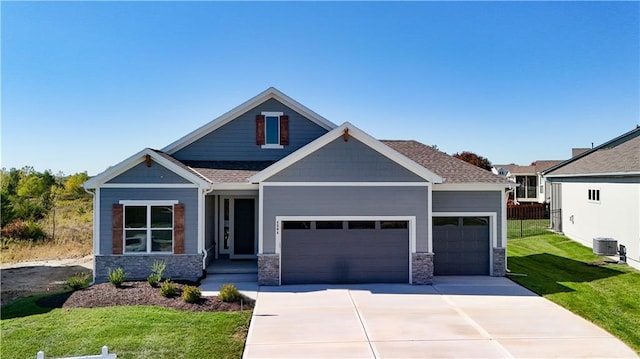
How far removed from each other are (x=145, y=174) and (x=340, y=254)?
6635 mm

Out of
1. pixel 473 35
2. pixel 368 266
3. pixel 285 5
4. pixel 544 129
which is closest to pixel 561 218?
pixel 544 129

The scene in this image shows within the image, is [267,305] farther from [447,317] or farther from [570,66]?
[570,66]

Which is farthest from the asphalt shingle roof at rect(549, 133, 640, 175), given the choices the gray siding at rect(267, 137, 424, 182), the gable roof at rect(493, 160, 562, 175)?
the gable roof at rect(493, 160, 562, 175)

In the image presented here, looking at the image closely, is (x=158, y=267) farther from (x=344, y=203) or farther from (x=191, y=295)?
(x=344, y=203)

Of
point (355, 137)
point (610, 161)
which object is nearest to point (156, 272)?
point (355, 137)

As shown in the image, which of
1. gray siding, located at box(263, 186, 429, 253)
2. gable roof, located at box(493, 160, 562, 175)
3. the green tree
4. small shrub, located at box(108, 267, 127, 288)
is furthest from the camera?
gable roof, located at box(493, 160, 562, 175)

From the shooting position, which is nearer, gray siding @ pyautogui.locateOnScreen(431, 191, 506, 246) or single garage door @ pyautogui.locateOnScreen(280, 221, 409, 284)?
single garage door @ pyautogui.locateOnScreen(280, 221, 409, 284)

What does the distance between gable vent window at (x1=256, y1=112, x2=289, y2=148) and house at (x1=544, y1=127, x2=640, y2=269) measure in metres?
13.1

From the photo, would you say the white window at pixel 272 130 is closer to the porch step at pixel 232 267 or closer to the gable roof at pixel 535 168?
the porch step at pixel 232 267

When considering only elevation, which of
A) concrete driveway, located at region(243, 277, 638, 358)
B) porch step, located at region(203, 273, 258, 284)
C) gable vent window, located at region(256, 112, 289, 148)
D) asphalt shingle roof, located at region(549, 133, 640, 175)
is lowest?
concrete driveway, located at region(243, 277, 638, 358)

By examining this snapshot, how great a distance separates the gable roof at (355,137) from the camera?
37.3ft

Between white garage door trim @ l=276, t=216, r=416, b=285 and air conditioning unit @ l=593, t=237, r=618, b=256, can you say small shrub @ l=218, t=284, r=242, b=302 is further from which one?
air conditioning unit @ l=593, t=237, r=618, b=256

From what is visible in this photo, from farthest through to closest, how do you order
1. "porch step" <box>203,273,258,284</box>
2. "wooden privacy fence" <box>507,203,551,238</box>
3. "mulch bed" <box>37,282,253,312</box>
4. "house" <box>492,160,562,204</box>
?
"house" <box>492,160,562,204</box> → "wooden privacy fence" <box>507,203,551,238</box> → "porch step" <box>203,273,258,284</box> → "mulch bed" <box>37,282,253,312</box>

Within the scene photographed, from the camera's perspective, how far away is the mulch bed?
29.7 feet
